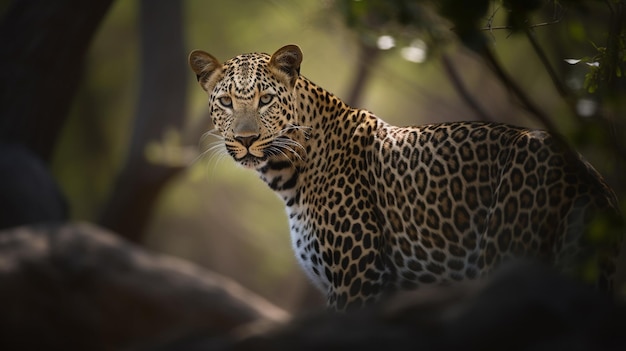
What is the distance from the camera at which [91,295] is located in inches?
307

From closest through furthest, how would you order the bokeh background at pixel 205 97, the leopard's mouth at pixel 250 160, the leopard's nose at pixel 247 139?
the leopard's nose at pixel 247 139, the leopard's mouth at pixel 250 160, the bokeh background at pixel 205 97

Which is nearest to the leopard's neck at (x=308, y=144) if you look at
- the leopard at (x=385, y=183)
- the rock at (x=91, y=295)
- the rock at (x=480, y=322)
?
the leopard at (x=385, y=183)

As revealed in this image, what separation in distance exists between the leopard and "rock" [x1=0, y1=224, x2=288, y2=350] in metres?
1.29

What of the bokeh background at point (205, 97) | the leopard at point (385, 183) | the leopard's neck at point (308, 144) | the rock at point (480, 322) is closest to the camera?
the rock at point (480, 322)

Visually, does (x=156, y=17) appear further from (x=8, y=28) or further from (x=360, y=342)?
(x=360, y=342)

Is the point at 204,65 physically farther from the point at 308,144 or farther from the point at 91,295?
the point at 91,295

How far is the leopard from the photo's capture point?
247 inches

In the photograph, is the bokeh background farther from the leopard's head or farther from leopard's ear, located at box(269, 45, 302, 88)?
leopard's ear, located at box(269, 45, 302, 88)

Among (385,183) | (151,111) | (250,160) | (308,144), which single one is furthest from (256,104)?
(151,111)

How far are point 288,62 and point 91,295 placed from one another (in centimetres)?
257

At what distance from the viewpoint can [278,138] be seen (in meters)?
7.16

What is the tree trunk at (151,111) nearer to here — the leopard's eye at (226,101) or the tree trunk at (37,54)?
the tree trunk at (37,54)

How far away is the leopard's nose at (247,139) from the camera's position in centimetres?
695

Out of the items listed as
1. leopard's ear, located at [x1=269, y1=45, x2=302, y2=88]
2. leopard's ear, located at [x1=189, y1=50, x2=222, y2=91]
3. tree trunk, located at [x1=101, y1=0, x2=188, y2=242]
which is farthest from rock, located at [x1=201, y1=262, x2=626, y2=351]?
tree trunk, located at [x1=101, y1=0, x2=188, y2=242]
